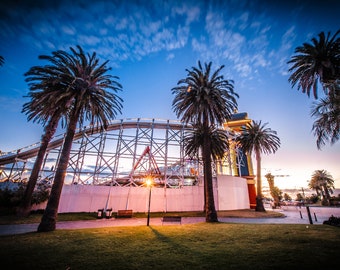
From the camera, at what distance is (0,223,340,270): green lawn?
511 cm

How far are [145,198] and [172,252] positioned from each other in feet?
56.6

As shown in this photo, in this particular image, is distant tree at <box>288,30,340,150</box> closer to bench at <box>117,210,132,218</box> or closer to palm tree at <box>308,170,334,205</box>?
bench at <box>117,210,132,218</box>

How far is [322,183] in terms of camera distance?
50.5m

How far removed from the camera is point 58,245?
735 cm

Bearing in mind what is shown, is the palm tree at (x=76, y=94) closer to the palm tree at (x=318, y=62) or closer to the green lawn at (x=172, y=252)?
the green lawn at (x=172, y=252)

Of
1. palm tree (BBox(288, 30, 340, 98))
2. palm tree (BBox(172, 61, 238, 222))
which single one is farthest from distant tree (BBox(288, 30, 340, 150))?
palm tree (BBox(172, 61, 238, 222))

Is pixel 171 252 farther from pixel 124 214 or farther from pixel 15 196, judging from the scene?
pixel 15 196

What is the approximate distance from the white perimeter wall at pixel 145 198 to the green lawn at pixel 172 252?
1304 cm

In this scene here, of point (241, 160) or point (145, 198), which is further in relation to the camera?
point (241, 160)

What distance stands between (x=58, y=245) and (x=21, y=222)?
10.1 m

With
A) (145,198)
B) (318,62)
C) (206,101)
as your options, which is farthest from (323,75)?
(145,198)

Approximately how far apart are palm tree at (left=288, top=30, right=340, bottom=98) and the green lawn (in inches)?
469

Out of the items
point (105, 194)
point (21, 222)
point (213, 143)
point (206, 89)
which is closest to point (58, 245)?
point (21, 222)

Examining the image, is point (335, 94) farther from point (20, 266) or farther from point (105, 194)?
point (105, 194)
